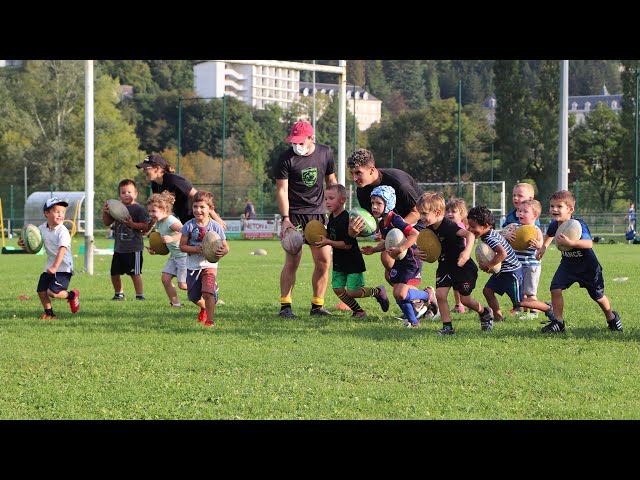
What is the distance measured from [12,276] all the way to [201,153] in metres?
66.1

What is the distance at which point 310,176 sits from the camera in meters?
11.1

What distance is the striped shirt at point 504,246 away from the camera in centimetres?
993

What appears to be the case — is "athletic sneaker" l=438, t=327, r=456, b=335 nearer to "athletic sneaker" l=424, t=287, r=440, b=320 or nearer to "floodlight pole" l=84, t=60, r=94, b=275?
"athletic sneaker" l=424, t=287, r=440, b=320

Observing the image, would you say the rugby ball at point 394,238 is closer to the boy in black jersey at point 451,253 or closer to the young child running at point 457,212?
the boy in black jersey at point 451,253

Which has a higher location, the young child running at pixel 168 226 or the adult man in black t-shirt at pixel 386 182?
the adult man in black t-shirt at pixel 386 182

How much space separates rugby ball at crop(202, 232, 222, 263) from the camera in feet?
33.3

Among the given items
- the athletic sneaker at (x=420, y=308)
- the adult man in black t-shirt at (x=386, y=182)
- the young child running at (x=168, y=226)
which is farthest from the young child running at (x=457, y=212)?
the young child running at (x=168, y=226)

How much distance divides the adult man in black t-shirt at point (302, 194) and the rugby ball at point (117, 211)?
2.72 m

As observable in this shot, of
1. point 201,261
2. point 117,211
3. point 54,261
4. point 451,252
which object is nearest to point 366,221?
point 451,252

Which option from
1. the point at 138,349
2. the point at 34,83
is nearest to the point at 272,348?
the point at 138,349

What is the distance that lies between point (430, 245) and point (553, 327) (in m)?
1.49

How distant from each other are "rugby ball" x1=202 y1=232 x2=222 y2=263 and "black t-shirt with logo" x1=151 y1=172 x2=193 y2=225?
6.41 feet

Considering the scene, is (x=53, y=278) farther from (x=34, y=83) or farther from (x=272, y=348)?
(x=34, y=83)

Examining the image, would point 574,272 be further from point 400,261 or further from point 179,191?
point 179,191
